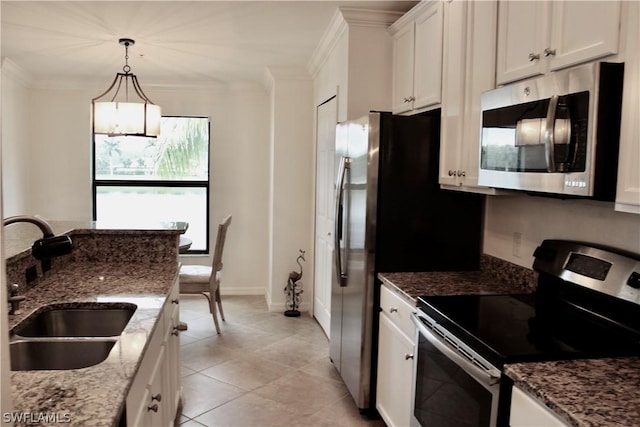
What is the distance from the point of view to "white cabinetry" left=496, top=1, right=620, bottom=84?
60.4 inches

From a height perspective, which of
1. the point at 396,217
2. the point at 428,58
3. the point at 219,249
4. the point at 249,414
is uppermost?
the point at 428,58

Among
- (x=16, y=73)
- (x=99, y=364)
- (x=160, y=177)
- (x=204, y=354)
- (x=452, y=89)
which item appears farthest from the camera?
(x=160, y=177)

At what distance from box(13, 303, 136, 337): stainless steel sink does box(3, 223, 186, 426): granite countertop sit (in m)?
0.04

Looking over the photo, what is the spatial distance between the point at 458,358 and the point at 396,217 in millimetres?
1072

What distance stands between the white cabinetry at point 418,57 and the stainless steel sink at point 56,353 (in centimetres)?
203

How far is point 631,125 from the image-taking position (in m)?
1.43

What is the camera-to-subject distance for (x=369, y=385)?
113 inches

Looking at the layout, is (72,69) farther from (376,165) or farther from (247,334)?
(376,165)

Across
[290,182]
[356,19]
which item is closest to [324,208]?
[290,182]

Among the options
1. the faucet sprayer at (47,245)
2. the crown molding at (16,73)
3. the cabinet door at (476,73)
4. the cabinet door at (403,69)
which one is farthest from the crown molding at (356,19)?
the crown molding at (16,73)

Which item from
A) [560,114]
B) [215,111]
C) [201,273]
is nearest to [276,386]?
[201,273]

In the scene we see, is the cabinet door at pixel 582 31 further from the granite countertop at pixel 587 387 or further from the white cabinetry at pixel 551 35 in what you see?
the granite countertop at pixel 587 387

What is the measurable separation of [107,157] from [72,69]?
105cm

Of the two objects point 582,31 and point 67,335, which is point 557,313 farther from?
point 67,335
